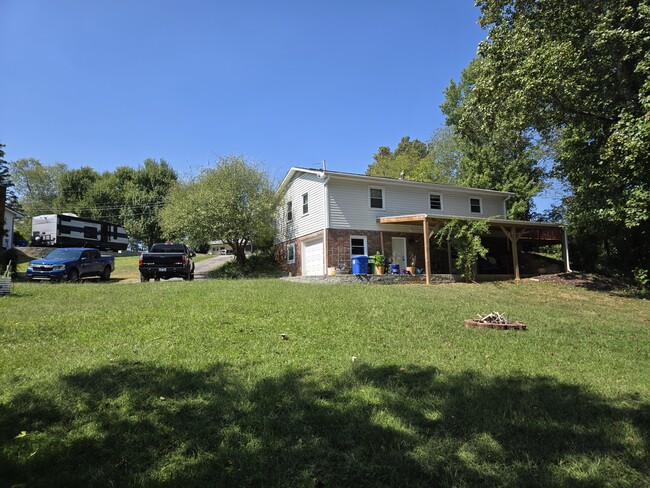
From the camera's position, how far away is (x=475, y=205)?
23438 mm

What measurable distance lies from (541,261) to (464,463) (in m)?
25.0

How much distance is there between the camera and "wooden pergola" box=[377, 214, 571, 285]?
17.5 meters

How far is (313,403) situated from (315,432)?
1.72ft

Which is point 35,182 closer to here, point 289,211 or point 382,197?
point 289,211

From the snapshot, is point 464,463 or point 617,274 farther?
point 617,274

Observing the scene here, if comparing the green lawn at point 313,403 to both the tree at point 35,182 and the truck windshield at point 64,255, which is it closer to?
the truck windshield at point 64,255

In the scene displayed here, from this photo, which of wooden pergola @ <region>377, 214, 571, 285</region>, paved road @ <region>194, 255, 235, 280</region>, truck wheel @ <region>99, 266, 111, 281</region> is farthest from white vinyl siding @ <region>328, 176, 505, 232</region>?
truck wheel @ <region>99, 266, 111, 281</region>

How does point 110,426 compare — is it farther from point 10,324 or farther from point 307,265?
point 307,265

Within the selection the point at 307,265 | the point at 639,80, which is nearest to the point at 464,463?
the point at 639,80

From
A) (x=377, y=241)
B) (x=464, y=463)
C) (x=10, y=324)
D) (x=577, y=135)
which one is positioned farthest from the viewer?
(x=377, y=241)

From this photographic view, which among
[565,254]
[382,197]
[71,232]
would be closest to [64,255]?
[382,197]

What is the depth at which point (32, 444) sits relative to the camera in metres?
2.94

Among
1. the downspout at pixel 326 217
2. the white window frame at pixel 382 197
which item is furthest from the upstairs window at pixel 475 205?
the downspout at pixel 326 217

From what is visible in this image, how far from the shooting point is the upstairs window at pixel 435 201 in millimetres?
21984
